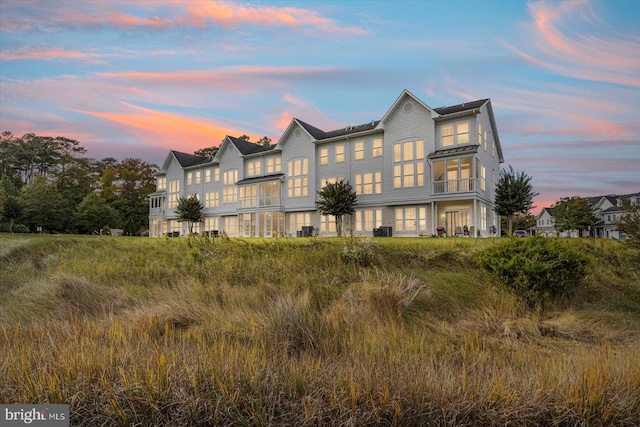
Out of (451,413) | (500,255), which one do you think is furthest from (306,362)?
(500,255)

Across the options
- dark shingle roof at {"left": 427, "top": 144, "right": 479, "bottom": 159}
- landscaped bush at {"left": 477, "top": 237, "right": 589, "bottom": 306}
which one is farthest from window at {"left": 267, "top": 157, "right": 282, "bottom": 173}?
landscaped bush at {"left": 477, "top": 237, "right": 589, "bottom": 306}

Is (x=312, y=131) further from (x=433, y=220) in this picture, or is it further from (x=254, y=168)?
(x=433, y=220)

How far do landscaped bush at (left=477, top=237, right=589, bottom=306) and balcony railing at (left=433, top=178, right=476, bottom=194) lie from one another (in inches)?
610

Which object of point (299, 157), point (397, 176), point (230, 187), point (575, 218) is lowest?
point (575, 218)

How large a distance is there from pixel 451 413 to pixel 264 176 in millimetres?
29008

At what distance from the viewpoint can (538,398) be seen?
260 centimetres

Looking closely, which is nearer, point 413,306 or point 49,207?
point 413,306

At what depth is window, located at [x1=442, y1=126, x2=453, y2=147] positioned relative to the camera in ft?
73.2

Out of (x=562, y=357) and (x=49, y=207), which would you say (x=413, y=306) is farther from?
(x=49, y=207)

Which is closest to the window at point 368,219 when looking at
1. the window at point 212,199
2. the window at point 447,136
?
the window at point 447,136

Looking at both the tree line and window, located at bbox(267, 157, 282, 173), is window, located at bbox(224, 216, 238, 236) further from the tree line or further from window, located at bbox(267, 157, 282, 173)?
the tree line

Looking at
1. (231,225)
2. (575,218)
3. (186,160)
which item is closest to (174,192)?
(186,160)

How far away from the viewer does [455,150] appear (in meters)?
21.3

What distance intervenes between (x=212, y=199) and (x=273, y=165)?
891 cm
